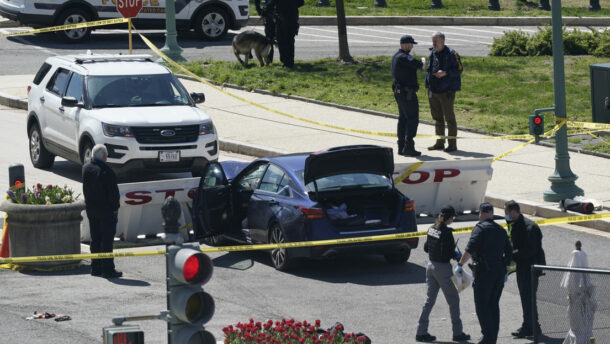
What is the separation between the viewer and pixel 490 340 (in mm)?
11086

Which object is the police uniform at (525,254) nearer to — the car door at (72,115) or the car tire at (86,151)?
the car tire at (86,151)

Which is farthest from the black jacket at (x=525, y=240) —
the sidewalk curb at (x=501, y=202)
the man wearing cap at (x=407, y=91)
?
the man wearing cap at (x=407, y=91)

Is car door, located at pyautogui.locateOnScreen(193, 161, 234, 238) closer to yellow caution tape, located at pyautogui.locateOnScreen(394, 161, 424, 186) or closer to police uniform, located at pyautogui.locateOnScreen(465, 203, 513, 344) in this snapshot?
yellow caution tape, located at pyautogui.locateOnScreen(394, 161, 424, 186)

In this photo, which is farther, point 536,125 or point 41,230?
point 536,125

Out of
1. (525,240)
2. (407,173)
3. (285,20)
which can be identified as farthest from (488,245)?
(285,20)

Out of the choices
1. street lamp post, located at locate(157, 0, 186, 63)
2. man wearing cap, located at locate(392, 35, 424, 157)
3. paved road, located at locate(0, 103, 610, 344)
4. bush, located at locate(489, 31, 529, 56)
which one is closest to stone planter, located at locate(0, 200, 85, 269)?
paved road, located at locate(0, 103, 610, 344)

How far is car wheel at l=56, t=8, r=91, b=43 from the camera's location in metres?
30.6

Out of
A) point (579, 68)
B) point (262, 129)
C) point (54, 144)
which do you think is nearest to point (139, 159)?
point (54, 144)

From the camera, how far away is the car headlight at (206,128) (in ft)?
58.8

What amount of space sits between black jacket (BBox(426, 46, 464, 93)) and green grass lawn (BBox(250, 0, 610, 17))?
17604mm

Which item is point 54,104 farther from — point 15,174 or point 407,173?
point 407,173

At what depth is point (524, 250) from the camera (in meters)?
11.5

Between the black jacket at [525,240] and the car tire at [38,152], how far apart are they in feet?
33.6

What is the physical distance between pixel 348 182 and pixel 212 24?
1907 cm
